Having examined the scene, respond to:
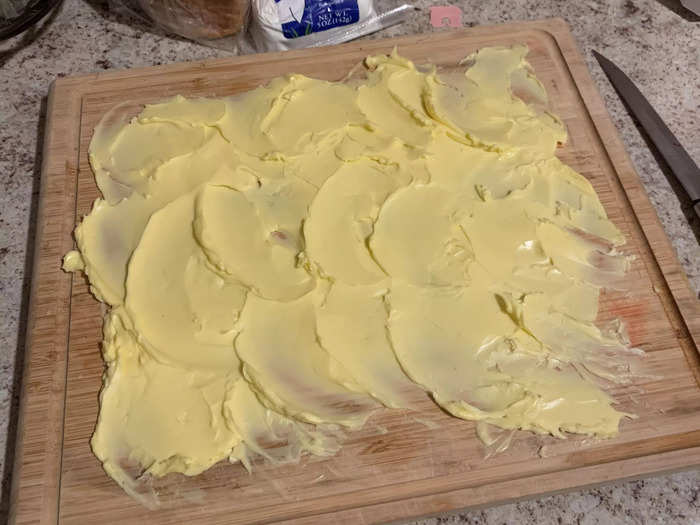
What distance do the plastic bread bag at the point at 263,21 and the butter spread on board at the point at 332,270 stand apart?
8.8 inches

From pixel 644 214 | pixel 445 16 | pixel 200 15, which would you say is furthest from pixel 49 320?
pixel 445 16

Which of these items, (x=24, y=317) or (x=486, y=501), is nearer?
(x=486, y=501)

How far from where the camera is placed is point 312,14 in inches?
55.9

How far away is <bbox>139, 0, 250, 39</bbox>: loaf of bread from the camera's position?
4.56 ft

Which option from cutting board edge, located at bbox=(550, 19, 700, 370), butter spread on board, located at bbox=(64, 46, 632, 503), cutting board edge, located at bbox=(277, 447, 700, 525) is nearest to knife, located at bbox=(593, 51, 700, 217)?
cutting board edge, located at bbox=(550, 19, 700, 370)

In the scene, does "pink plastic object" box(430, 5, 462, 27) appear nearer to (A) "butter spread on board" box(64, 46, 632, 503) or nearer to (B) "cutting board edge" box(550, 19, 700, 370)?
(B) "cutting board edge" box(550, 19, 700, 370)

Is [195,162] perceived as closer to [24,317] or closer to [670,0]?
[24,317]

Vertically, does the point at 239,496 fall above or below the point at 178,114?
below

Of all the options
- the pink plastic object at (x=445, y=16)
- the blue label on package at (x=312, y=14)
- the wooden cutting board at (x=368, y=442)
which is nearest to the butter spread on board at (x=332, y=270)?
the wooden cutting board at (x=368, y=442)

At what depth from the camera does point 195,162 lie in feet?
3.84

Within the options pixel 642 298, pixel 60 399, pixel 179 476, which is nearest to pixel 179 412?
pixel 179 476

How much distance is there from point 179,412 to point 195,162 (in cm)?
48

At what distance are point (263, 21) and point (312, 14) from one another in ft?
0.38

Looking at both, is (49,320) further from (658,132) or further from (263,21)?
(658,132)
